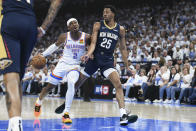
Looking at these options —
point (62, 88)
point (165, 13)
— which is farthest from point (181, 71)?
point (165, 13)

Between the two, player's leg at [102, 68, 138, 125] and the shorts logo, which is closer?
the shorts logo

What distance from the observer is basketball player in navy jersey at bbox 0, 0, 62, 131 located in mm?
2715

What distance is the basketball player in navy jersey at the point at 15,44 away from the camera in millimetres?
2715

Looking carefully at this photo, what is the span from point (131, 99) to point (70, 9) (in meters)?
17.2

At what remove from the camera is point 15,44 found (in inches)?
111

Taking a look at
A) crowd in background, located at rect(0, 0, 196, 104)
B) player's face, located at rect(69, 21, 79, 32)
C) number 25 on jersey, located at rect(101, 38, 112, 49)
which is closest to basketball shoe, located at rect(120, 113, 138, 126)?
number 25 on jersey, located at rect(101, 38, 112, 49)

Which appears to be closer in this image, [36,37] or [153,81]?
[36,37]

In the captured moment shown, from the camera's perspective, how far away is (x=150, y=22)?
65.1 ft

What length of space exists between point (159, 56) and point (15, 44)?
1267cm

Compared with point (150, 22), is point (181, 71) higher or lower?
lower

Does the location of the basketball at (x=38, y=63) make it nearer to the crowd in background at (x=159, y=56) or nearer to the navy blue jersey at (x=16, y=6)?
the navy blue jersey at (x=16, y=6)

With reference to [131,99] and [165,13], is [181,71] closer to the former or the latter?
[131,99]

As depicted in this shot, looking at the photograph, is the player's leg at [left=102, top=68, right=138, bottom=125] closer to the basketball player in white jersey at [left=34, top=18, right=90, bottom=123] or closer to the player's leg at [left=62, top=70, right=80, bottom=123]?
the player's leg at [left=62, top=70, right=80, bottom=123]

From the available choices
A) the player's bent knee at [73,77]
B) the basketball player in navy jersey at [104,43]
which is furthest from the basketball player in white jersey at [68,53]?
the basketball player in navy jersey at [104,43]
